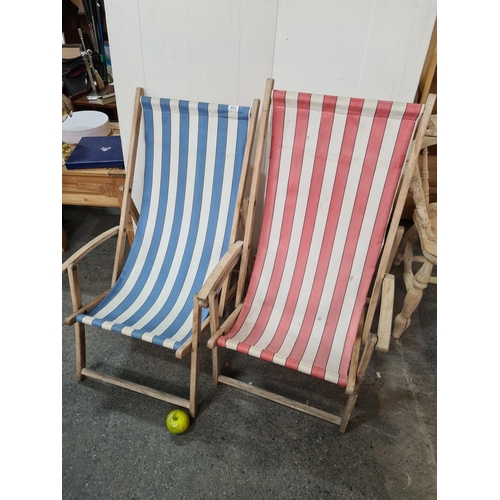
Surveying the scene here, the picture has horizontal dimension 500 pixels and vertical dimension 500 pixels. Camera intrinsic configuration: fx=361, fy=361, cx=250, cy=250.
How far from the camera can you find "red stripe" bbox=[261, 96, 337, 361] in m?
1.42

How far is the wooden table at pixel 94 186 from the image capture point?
200 cm

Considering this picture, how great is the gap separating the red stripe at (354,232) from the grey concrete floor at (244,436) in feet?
1.17

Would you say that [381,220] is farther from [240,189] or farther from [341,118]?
[240,189]

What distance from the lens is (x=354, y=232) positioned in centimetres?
152

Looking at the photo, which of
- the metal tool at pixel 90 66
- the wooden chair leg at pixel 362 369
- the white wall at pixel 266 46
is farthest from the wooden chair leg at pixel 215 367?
the metal tool at pixel 90 66

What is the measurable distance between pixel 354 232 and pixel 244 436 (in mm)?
960

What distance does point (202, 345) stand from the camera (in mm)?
1881

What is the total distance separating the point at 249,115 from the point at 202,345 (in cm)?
115

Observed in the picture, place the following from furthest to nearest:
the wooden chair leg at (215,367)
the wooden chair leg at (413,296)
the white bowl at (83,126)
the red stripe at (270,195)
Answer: the white bowl at (83,126) → the wooden chair leg at (413,296) → the wooden chair leg at (215,367) → the red stripe at (270,195)

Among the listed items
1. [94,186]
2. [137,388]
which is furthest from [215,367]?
[94,186]

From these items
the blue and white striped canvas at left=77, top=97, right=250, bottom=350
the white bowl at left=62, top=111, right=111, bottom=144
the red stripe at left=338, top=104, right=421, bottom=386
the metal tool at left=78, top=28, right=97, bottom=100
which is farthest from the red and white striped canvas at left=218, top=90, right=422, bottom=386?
the metal tool at left=78, top=28, right=97, bottom=100

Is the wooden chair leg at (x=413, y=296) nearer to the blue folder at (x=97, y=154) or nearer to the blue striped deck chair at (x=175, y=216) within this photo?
the blue striped deck chair at (x=175, y=216)

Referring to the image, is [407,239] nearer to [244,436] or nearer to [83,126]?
[244,436]

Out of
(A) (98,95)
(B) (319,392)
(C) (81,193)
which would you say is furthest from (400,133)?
(A) (98,95)
